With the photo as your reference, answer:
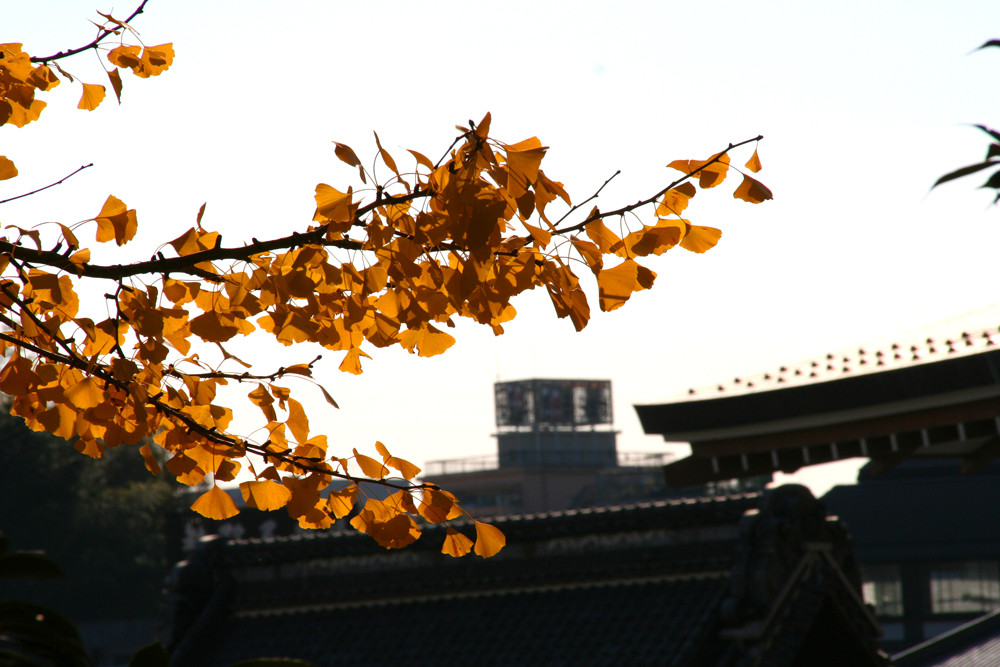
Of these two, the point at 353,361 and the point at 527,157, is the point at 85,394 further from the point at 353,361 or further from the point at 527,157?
the point at 527,157

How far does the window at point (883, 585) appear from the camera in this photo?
3172 centimetres

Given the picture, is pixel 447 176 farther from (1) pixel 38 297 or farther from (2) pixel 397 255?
(1) pixel 38 297

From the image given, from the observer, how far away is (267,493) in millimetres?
2506

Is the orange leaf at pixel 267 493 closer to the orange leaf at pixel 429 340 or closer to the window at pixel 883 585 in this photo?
the orange leaf at pixel 429 340

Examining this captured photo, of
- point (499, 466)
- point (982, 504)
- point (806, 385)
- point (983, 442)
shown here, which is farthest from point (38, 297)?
point (499, 466)

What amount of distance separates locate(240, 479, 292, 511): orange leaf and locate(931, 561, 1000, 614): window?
3189 cm

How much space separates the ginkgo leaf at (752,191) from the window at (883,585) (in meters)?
32.1

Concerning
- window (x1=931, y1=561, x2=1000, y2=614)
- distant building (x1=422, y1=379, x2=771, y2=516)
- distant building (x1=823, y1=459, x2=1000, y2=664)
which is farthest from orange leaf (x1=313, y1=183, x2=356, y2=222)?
distant building (x1=422, y1=379, x2=771, y2=516)

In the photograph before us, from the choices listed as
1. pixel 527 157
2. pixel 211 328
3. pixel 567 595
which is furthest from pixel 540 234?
pixel 567 595

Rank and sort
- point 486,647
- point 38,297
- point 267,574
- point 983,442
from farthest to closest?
point 267,574, point 486,647, point 983,442, point 38,297

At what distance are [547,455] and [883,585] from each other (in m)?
43.7

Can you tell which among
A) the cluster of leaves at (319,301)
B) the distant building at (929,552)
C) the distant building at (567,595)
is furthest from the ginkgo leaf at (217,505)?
the distant building at (929,552)

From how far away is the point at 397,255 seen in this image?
2137mm

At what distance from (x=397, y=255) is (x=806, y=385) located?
17.9ft
